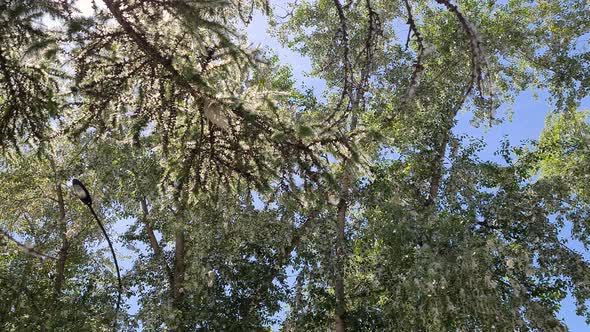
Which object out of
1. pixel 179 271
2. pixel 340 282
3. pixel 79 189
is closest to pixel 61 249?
pixel 179 271

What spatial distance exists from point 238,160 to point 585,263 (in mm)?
7528

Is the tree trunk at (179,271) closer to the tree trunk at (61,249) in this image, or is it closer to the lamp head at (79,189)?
the tree trunk at (61,249)

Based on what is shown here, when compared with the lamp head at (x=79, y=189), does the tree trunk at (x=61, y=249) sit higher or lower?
higher

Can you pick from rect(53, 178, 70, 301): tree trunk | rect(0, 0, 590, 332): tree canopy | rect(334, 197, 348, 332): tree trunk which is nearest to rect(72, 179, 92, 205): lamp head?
rect(0, 0, 590, 332): tree canopy

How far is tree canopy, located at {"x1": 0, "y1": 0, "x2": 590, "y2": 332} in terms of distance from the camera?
4.76 meters

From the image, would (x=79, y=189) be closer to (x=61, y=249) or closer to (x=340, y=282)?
(x=340, y=282)

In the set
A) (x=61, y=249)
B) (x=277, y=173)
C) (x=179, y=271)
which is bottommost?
(x=277, y=173)

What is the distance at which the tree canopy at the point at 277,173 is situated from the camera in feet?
15.6

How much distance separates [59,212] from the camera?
14133 mm

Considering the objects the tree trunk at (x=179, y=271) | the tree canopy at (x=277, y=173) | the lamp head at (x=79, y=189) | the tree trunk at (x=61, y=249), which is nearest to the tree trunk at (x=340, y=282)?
the tree canopy at (x=277, y=173)

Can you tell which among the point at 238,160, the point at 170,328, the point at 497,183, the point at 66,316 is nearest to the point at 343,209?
the point at 497,183

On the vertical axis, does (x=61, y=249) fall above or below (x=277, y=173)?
above

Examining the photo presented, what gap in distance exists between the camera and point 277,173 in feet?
17.5

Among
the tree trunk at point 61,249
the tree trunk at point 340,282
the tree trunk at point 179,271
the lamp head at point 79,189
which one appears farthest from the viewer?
the tree trunk at point 61,249
